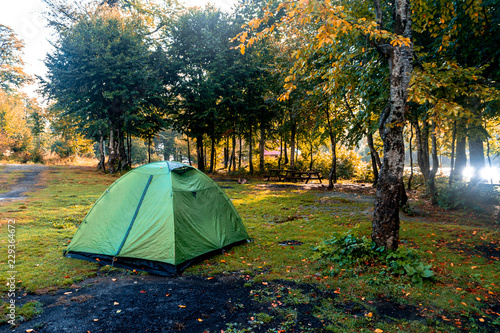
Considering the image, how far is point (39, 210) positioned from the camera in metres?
9.56

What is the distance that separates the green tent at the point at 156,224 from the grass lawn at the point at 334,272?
0.36 m

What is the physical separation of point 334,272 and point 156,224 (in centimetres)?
367

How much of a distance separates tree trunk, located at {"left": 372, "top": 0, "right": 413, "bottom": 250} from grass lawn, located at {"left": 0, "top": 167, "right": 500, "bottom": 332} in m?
0.55

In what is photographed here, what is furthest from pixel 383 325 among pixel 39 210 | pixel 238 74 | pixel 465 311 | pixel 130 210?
pixel 238 74

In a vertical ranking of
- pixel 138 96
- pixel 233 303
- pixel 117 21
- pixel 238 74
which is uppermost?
pixel 117 21

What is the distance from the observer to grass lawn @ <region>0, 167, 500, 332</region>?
3812 mm

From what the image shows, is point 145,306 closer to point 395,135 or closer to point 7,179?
point 395,135

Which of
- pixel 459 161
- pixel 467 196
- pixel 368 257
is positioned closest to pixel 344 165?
pixel 459 161

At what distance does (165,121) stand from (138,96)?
2.83 meters

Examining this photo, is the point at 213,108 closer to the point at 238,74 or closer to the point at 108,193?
the point at 238,74

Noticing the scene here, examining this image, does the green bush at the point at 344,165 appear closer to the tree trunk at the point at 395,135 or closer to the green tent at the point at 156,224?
the tree trunk at the point at 395,135

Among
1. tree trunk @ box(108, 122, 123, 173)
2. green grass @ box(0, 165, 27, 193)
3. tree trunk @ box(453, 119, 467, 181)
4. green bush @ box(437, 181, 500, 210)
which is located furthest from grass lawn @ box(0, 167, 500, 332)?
tree trunk @ box(108, 122, 123, 173)

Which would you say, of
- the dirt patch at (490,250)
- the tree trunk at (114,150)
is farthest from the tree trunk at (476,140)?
the tree trunk at (114,150)

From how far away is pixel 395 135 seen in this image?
5.37 m
